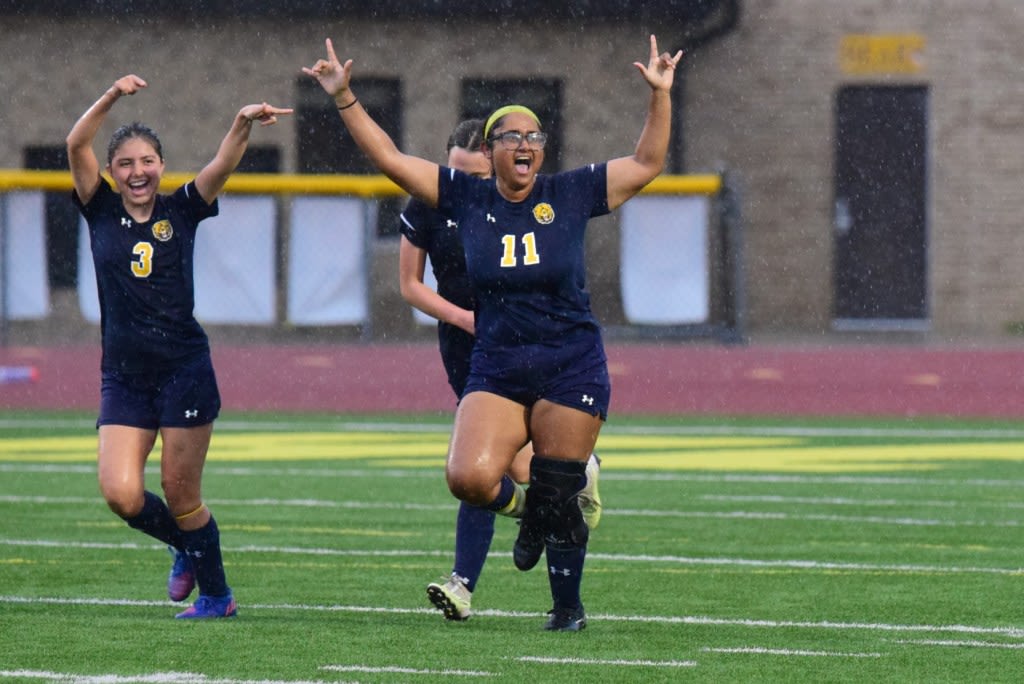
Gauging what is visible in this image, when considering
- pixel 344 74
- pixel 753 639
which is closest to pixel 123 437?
pixel 344 74

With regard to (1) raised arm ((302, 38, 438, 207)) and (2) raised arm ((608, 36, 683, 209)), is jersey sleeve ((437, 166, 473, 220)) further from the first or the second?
(2) raised arm ((608, 36, 683, 209))

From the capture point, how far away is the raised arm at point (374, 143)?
→ 25.8ft

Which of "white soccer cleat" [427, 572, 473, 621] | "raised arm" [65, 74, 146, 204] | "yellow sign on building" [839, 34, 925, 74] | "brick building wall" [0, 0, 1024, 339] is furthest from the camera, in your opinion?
"yellow sign on building" [839, 34, 925, 74]

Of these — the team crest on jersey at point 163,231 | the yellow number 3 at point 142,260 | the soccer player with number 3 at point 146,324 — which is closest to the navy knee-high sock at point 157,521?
the soccer player with number 3 at point 146,324

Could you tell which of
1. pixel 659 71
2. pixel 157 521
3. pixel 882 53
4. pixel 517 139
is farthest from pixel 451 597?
pixel 882 53

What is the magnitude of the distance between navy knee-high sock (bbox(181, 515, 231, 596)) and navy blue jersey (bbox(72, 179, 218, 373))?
65 centimetres

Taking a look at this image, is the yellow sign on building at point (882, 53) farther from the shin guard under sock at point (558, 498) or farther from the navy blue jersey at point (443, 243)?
the shin guard under sock at point (558, 498)

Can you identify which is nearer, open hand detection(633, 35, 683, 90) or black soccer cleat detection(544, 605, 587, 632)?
open hand detection(633, 35, 683, 90)

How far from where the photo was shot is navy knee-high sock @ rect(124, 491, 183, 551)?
8336 millimetres

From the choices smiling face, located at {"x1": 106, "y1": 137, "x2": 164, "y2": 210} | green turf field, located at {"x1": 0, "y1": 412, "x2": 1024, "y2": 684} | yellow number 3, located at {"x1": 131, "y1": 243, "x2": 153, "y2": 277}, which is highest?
smiling face, located at {"x1": 106, "y1": 137, "x2": 164, "y2": 210}

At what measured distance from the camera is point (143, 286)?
8188mm

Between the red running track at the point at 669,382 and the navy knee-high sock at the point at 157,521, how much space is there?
1086cm

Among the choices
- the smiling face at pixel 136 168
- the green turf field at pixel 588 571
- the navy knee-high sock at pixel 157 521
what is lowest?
the green turf field at pixel 588 571

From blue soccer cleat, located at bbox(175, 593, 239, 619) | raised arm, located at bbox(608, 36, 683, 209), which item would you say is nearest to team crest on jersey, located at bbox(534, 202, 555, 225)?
raised arm, located at bbox(608, 36, 683, 209)
